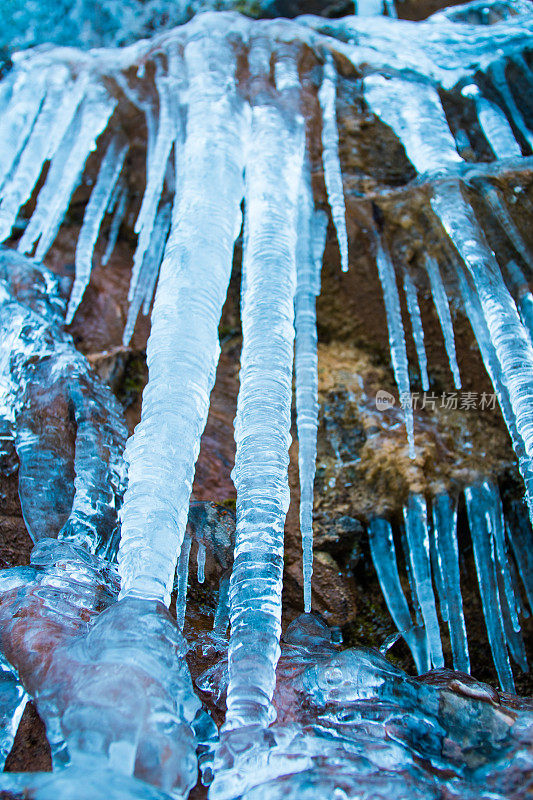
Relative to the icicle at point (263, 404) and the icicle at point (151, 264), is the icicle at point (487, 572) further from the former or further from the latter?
the icicle at point (151, 264)

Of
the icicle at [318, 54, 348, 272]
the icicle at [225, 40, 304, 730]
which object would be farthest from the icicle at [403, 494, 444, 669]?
the icicle at [318, 54, 348, 272]

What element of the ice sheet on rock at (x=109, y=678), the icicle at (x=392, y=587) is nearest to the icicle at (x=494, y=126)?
the icicle at (x=392, y=587)

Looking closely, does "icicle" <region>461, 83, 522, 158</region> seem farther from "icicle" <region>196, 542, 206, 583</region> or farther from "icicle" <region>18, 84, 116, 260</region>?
"icicle" <region>196, 542, 206, 583</region>

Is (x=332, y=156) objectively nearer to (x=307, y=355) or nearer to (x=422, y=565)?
(x=307, y=355)

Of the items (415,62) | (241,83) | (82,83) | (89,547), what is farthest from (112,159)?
(89,547)

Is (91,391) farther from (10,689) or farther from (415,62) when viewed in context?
(415,62)

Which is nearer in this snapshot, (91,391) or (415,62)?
(91,391)

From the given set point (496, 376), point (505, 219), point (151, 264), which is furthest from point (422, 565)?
point (151, 264)
